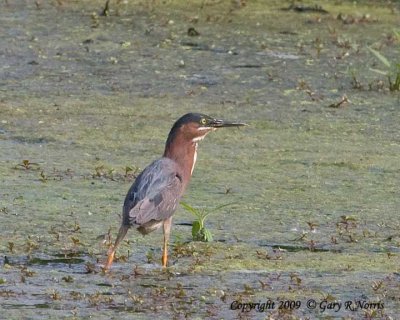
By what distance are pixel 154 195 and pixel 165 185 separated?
0.44ft

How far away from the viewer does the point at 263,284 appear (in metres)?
5.39

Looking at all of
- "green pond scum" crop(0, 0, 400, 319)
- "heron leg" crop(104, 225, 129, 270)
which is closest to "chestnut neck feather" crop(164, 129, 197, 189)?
"green pond scum" crop(0, 0, 400, 319)

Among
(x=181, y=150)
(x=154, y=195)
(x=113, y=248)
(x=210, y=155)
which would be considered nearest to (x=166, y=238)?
(x=154, y=195)

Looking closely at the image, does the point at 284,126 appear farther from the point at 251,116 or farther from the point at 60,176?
the point at 60,176

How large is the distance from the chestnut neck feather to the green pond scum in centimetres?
32

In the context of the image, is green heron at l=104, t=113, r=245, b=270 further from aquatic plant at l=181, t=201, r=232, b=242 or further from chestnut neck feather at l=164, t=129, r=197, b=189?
aquatic plant at l=181, t=201, r=232, b=242

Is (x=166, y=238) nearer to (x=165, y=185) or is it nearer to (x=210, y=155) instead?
(x=165, y=185)

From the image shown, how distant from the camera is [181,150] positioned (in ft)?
20.7

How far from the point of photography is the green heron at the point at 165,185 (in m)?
5.71

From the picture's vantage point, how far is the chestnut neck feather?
6270 mm

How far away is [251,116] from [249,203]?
2138 millimetres

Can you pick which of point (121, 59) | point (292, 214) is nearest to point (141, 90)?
point (121, 59)

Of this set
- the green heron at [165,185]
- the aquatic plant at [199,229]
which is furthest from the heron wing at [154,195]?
the aquatic plant at [199,229]

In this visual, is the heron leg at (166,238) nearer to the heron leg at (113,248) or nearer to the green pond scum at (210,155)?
the green pond scum at (210,155)
